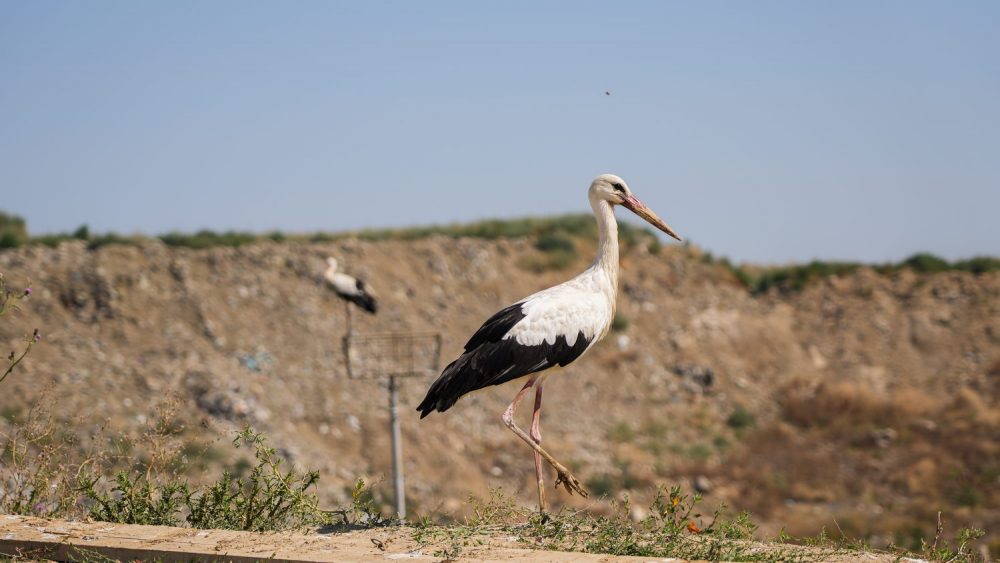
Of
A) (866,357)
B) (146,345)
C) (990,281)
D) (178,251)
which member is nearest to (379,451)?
(146,345)

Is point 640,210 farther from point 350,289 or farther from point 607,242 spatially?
point 350,289

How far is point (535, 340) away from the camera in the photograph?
316 inches

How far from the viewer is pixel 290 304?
31.3 m

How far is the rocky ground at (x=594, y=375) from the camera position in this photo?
84.3ft

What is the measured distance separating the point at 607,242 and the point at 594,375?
2588cm

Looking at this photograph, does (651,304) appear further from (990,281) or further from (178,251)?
(178,251)

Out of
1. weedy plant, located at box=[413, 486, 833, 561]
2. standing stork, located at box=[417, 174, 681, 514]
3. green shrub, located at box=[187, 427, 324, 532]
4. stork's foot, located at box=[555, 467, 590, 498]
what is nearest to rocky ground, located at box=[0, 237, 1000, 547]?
standing stork, located at box=[417, 174, 681, 514]

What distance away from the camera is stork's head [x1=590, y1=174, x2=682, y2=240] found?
8.78 m

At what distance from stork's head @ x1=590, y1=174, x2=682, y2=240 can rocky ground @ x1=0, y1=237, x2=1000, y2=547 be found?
13.5 meters

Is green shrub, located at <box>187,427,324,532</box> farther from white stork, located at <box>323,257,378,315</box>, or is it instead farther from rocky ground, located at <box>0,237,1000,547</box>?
white stork, located at <box>323,257,378,315</box>

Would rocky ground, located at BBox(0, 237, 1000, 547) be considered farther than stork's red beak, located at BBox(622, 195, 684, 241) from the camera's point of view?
Yes

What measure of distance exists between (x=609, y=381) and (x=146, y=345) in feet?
44.3

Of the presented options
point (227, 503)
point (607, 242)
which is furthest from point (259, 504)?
point (607, 242)

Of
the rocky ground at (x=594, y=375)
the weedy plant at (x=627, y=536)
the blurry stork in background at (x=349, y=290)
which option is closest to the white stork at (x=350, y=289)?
the blurry stork in background at (x=349, y=290)
